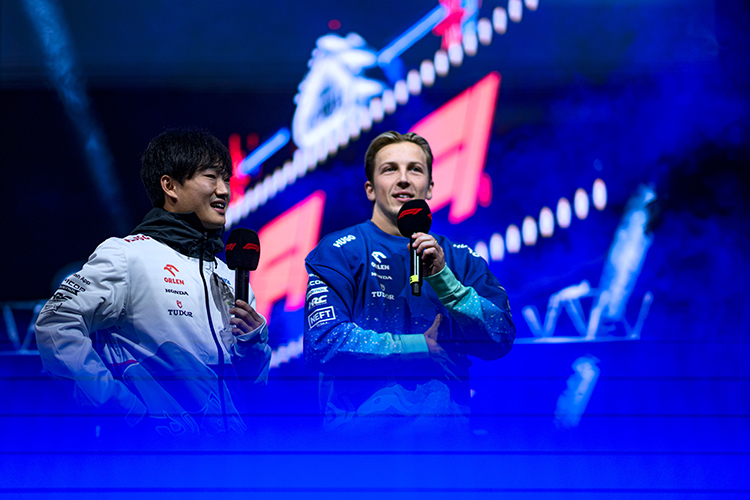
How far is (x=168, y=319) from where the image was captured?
1925 mm

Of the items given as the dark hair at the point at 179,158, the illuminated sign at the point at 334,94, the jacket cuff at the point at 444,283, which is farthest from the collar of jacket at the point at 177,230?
the illuminated sign at the point at 334,94

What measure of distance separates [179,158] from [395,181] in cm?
77

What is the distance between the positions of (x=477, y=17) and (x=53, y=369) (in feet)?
10.1

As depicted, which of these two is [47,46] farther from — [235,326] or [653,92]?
[653,92]

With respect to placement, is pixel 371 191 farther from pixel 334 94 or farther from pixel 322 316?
pixel 334 94

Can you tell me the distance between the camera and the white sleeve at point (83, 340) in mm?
1722

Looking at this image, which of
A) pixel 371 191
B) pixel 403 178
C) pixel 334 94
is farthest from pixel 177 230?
pixel 334 94

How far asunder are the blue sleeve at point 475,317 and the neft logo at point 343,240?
1.29 feet

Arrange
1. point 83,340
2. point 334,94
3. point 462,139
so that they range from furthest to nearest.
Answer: point 462,139 < point 334,94 < point 83,340

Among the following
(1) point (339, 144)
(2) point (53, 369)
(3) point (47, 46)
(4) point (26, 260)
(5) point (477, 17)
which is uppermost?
(5) point (477, 17)

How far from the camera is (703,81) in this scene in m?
3.58

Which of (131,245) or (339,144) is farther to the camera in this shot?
(339,144)

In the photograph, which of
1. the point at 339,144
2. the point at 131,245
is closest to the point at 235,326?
the point at 131,245

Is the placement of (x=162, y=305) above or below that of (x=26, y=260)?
below
